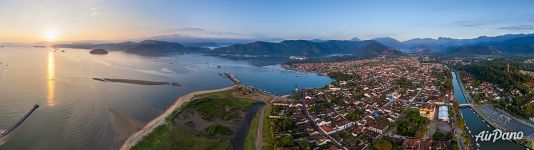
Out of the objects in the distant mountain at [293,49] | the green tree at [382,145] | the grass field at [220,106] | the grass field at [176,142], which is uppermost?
the distant mountain at [293,49]

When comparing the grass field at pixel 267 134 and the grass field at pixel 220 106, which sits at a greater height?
the grass field at pixel 220 106

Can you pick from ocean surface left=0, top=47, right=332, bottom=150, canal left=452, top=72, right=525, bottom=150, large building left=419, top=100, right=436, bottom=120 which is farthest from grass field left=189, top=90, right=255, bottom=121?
canal left=452, top=72, right=525, bottom=150

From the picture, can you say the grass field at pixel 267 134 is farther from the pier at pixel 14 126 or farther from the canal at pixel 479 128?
the pier at pixel 14 126

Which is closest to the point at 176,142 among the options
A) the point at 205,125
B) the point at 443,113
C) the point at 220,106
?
the point at 205,125

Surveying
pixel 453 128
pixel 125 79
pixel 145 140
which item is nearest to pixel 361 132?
pixel 453 128

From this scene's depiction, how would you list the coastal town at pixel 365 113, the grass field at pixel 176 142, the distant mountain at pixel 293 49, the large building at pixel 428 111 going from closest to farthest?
1. the grass field at pixel 176 142
2. the coastal town at pixel 365 113
3. the large building at pixel 428 111
4. the distant mountain at pixel 293 49

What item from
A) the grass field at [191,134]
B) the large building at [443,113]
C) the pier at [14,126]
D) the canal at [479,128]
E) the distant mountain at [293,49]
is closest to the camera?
the grass field at [191,134]

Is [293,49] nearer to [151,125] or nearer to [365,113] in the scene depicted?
[365,113]

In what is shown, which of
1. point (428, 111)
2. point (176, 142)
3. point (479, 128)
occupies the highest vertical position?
point (428, 111)

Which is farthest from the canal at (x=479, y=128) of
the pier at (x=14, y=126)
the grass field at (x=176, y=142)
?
the pier at (x=14, y=126)
